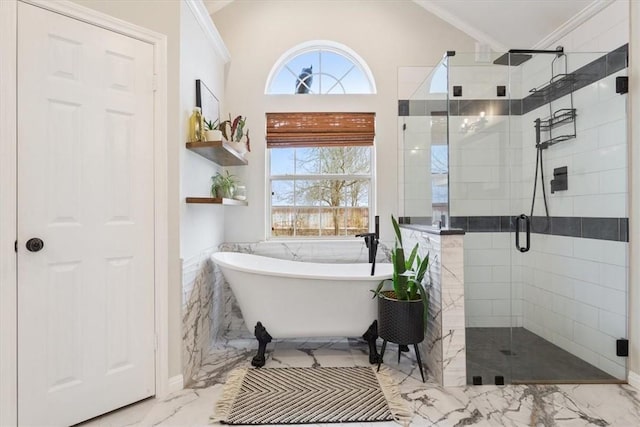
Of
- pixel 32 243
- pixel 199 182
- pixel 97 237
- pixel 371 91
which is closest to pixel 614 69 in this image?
pixel 371 91

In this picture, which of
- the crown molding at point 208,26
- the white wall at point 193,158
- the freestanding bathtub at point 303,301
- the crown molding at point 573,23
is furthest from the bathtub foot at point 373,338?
the crown molding at point 573,23

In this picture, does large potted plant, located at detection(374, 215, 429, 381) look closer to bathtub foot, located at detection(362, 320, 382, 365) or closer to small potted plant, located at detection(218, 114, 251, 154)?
bathtub foot, located at detection(362, 320, 382, 365)

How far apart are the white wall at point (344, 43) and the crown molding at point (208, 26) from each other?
166 mm

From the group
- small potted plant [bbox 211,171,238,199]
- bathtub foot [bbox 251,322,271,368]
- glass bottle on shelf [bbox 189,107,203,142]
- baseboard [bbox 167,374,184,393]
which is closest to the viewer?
baseboard [bbox 167,374,184,393]

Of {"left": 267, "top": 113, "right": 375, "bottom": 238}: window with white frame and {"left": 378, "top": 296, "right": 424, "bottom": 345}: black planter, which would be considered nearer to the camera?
{"left": 378, "top": 296, "right": 424, "bottom": 345}: black planter

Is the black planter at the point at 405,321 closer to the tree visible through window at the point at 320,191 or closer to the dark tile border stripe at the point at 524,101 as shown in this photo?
the tree visible through window at the point at 320,191

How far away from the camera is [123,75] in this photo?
1.84m

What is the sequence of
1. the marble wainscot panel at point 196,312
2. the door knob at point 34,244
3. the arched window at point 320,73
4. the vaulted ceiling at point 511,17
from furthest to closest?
the arched window at point 320,73 < the vaulted ceiling at point 511,17 < the marble wainscot panel at point 196,312 < the door knob at point 34,244

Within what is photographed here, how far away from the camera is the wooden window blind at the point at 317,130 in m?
3.10

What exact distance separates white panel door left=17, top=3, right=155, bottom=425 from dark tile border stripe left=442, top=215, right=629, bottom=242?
2091 millimetres

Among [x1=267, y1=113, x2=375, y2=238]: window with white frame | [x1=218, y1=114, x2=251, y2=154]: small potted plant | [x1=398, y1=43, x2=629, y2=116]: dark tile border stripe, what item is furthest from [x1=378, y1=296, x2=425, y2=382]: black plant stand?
[x1=218, y1=114, x2=251, y2=154]: small potted plant

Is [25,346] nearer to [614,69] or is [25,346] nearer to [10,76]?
[10,76]

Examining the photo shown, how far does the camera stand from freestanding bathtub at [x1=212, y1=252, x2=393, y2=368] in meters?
2.26

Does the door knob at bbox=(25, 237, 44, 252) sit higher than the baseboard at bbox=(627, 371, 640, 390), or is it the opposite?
the door knob at bbox=(25, 237, 44, 252)
